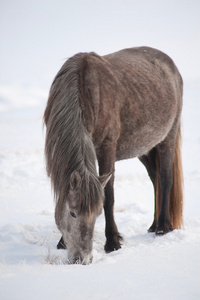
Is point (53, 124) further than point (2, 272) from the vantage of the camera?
Yes

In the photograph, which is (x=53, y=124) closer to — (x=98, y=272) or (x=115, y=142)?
(x=115, y=142)

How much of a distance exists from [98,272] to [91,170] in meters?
0.95

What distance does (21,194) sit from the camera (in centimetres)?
716

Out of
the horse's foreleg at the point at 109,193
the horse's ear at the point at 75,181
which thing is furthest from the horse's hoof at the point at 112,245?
the horse's ear at the point at 75,181

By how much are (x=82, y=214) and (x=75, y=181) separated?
0.30m

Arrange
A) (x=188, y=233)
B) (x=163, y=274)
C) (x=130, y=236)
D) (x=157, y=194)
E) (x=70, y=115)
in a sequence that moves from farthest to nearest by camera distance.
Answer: (x=157, y=194), (x=130, y=236), (x=188, y=233), (x=70, y=115), (x=163, y=274)

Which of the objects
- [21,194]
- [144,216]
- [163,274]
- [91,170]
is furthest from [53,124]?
[21,194]

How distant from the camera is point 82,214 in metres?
2.69

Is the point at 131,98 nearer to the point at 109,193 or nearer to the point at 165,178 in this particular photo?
the point at 109,193

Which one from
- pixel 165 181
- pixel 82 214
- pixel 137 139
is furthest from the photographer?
pixel 165 181

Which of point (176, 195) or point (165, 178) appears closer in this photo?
point (165, 178)

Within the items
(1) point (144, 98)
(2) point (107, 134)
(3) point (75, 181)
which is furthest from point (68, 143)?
(1) point (144, 98)

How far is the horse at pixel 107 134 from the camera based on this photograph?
2.76 metres

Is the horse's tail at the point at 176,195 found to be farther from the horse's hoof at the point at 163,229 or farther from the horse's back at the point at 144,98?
the horse's back at the point at 144,98
